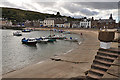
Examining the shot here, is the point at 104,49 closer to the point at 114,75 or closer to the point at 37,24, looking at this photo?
the point at 114,75

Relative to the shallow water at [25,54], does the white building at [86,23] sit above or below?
above

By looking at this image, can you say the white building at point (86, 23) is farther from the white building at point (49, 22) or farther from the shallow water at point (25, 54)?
the shallow water at point (25, 54)

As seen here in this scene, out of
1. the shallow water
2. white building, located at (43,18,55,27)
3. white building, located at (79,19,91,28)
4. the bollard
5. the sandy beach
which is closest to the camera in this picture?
the bollard

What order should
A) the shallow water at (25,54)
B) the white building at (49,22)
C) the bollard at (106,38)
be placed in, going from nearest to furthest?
the bollard at (106,38)
the shallow water at (25,54)
the white building at (49,22)

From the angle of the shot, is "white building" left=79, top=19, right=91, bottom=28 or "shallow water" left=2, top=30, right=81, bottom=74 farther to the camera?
"white building" left=79, top=19, right=91, bottom=28

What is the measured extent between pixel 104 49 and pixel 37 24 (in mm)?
157486

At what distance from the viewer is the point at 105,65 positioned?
536 cm

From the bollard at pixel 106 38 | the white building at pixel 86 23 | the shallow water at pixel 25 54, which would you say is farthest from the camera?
the white building at pixel 86 23

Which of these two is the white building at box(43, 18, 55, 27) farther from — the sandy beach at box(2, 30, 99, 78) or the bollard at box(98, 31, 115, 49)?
the bollard at box(98, 31, 115, 49)

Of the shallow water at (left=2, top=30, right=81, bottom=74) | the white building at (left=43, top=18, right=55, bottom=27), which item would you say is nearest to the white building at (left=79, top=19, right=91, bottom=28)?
the white building at (left=43, top=18, right=55, bottom=27)

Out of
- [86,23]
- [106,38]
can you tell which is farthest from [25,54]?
[86,23]

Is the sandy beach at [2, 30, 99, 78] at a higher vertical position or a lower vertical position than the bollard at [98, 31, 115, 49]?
lower

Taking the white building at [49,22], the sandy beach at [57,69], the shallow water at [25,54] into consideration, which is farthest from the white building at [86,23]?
the sandy beach at [57,69]

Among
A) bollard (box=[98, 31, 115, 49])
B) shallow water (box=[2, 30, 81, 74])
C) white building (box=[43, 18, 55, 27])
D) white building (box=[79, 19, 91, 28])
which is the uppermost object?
white building (box=[43, 18, 55, 27])
